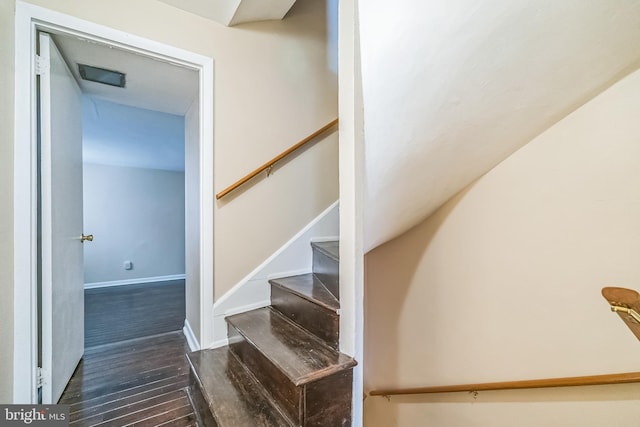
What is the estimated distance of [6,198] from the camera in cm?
107

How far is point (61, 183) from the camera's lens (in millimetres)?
1378

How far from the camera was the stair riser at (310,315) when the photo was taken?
3.77 feet

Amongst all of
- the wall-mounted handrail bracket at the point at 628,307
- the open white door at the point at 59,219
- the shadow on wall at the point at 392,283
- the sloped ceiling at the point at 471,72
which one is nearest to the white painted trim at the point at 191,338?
the open white door at the point at 59,219

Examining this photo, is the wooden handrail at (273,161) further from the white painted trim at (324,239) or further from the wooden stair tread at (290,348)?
the wooden stair tread at (290,348)

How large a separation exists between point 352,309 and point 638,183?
1183mm

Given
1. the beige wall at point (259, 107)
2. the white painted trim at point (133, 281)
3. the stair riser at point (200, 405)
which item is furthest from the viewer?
the white painted trim at point (133, 281)

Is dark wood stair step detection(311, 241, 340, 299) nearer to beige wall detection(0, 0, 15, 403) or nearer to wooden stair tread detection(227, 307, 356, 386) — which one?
wooden stair tread detection(227, 307, 356, 386)

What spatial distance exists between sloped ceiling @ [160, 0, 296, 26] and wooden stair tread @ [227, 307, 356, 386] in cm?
182

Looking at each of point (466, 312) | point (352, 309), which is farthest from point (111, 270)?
point (466, 312)

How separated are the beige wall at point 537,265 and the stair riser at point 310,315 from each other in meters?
0.90

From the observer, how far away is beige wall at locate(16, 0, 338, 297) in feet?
4.79

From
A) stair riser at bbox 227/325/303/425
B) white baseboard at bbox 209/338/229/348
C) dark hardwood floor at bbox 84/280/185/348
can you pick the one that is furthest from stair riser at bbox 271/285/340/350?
dark hardwood floor at bbox 84/280/185/348

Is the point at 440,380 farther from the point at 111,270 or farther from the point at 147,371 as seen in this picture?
the point at 111,270

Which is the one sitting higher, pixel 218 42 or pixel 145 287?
pixel 218 42
